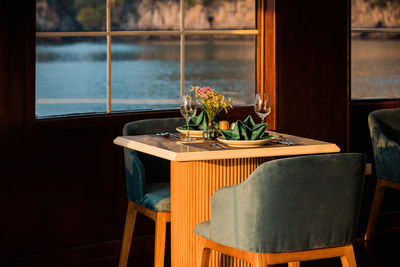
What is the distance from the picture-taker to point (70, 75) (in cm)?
401

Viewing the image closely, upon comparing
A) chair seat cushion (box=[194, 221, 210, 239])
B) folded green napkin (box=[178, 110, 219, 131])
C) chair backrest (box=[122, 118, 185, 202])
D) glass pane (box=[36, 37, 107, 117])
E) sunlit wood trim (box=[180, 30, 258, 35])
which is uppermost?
sunlit wood trim (box=[180, 30, 258, 35])

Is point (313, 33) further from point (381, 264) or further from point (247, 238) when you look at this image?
point (247, 238)

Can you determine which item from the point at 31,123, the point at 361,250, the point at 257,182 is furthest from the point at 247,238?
the point at 361,250

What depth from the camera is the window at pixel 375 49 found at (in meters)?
4.93

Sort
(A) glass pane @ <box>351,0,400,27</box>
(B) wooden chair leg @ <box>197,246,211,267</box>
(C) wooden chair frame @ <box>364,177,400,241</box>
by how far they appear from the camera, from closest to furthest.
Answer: (B) wooden chair leg @ <box>197,246,211,267</box>, (C) wooden chair frame @ <box>364,177,400,241</box>, (A) glass pane @ <box>351,0,400,27</box>

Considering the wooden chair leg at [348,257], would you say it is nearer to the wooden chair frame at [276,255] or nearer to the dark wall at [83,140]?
the wooden chair frame at [276,255]

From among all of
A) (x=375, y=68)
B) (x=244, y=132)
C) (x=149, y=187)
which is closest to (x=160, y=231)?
(x=149, y=187)

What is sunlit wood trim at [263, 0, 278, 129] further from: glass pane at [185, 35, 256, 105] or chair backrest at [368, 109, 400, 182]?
chair backrest at [368, 109, 400, 182]

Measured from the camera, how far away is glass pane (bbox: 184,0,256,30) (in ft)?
14.3

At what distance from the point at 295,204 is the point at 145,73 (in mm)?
2017

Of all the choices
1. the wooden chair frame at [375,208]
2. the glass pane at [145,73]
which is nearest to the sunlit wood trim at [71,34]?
the glass pane at [145,73]

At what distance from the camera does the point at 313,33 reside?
14.6ft

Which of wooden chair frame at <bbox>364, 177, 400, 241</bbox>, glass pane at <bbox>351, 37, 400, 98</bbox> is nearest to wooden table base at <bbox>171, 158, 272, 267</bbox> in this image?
wooden chair frame at <bbox>364, 177, 400, 241</bbox>

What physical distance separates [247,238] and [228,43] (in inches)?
86.9
